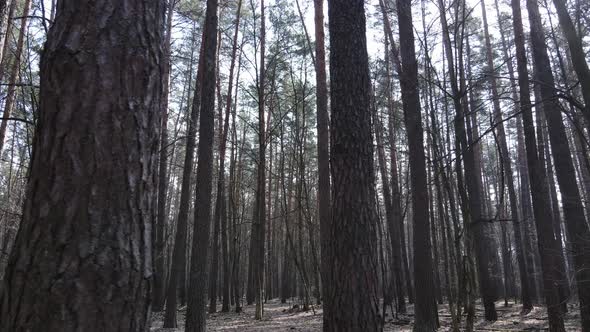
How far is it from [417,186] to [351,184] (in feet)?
12.5

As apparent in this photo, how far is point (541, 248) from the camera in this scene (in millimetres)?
8609

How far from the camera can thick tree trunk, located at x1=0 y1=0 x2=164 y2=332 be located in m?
1.21

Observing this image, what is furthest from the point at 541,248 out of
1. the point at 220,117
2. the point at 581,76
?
the point at 220,117

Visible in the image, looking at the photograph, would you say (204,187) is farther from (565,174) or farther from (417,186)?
(565,174)

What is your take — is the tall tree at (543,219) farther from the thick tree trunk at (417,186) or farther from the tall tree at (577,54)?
the thick tree trunk at (417,186)

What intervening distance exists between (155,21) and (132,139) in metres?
0.48

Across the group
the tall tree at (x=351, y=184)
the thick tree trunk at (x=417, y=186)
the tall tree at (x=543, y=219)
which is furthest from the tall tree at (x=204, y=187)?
the tall tree at (x=543, y=219)

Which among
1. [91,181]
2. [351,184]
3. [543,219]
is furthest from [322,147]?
[91,181]

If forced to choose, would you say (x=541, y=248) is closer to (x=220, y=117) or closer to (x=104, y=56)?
(x=104, y=56)

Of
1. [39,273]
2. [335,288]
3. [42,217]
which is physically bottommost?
[335,288]

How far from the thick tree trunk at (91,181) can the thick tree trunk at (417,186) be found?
6.54 m

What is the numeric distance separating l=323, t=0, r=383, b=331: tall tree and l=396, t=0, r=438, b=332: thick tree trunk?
3.53 m

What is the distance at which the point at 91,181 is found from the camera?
1.30 metres

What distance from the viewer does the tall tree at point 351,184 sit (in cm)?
384
